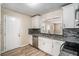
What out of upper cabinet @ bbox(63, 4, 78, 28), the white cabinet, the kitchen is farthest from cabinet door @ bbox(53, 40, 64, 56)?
the white cabinet

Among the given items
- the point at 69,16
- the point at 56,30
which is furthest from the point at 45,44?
the point at 69,16

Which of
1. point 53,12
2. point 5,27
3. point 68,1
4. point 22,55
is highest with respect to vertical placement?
point 68,1

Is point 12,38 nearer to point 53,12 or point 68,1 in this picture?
point 53,12

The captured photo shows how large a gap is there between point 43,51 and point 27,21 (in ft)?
1.88

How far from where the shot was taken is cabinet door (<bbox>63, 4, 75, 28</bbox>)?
0.98m

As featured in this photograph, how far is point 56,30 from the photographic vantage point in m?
1.06

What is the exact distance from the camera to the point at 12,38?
3.66ft

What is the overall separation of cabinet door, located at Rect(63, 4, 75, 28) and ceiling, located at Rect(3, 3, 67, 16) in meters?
0.11

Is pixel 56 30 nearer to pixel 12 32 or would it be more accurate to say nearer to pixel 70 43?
pixel 70 43

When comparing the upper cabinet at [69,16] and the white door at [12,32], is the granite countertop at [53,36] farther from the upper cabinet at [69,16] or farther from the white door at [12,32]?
the white door at [12,32]

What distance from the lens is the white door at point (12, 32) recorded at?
1069 mm

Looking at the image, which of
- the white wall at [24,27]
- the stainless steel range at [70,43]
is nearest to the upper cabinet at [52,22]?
the stainless steel range at [70,43]

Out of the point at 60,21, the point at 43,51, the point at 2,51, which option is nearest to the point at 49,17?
the point at 60,21

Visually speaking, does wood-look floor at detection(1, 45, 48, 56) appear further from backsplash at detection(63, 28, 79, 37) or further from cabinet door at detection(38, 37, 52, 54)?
backsplash at detection(63, 28, 79, 37)
